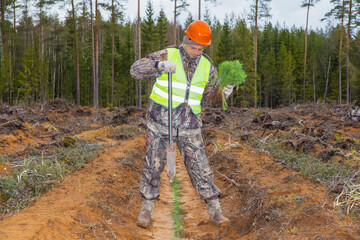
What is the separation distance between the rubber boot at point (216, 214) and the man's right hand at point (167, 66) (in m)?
1.76

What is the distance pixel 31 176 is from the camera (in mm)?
4441

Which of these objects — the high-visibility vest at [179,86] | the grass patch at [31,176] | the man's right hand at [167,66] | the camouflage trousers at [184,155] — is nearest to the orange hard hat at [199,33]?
the high-visibility vest at [179,86]

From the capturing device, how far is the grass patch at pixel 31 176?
12.1 ft

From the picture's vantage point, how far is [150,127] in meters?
3.93

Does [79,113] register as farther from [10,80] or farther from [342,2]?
[342,2]

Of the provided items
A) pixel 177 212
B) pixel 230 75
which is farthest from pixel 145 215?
pixel 230 75

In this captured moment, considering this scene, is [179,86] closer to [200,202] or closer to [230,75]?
[230,75]

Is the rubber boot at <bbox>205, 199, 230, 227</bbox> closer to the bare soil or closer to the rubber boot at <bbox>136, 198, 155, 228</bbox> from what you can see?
the bare soil

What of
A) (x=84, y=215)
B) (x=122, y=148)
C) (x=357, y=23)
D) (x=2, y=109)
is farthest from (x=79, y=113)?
(x=357, y=23)

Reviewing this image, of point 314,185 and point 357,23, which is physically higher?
point 357,23

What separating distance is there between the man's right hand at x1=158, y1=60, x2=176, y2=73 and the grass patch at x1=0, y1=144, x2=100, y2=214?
2244 mm

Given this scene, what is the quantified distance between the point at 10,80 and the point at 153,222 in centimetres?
3549

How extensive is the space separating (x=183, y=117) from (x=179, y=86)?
39 centimetres

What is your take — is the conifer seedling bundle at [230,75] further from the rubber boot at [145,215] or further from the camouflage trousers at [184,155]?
the rubber boot at [145,215]
